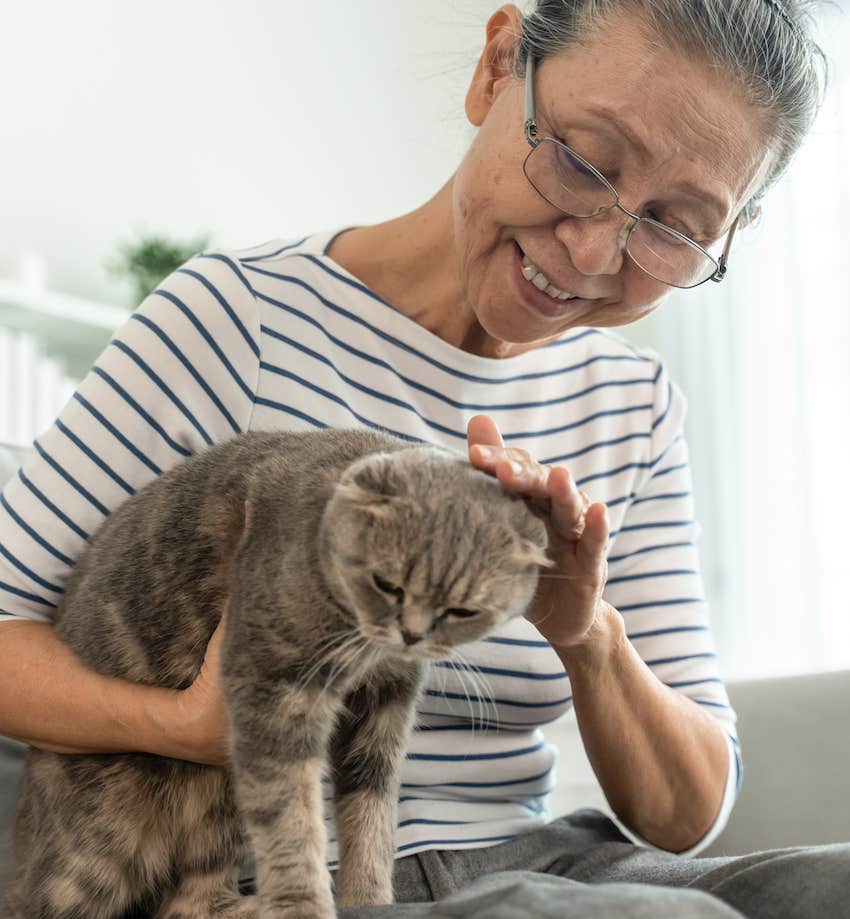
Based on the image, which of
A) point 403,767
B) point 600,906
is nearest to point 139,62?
point 403,767

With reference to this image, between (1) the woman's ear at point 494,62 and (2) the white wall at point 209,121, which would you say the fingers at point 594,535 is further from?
(2) the white wall at point 209,121

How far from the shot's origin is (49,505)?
1.23 meters

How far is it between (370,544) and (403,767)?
0.39 meters

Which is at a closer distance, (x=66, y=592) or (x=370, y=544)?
(x=370, y=544)

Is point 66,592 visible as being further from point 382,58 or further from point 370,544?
point 382,58

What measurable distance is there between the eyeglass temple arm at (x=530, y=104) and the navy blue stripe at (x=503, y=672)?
654 millimetres

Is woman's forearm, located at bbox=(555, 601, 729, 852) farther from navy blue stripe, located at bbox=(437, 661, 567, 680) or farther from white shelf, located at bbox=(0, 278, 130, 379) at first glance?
white shelf, located at bbox=(0, 278, 130, 379)

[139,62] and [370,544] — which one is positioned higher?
[139,62]

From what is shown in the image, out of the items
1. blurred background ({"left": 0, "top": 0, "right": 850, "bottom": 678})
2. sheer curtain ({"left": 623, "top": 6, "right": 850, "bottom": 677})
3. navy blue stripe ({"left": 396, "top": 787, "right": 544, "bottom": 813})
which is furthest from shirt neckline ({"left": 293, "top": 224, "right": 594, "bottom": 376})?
sheer curtain ({"left": 623, "top": 6, "right": 850, "bottom": 677})

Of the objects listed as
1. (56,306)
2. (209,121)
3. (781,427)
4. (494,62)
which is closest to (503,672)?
(494,62)

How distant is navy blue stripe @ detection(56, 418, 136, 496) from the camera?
1.23m

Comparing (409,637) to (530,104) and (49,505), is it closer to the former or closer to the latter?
(49,505)

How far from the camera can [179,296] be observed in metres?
1.33

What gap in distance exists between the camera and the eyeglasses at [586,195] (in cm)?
121
